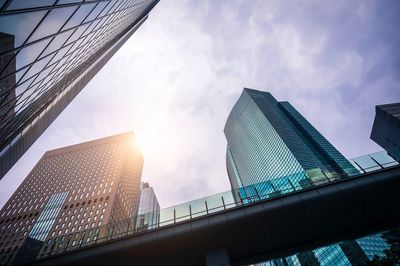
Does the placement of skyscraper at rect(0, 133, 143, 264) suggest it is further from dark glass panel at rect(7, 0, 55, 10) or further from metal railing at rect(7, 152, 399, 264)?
dark glass panel at rect(7, 0, 55, 10)

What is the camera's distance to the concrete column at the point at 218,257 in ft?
52.7

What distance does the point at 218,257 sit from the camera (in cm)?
1636

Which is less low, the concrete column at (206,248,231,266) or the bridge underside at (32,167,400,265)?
the bridge underside at (32,167,400,265)

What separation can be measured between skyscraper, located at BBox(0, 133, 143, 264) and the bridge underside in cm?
6274

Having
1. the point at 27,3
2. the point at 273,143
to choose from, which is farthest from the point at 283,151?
the point at 27,3

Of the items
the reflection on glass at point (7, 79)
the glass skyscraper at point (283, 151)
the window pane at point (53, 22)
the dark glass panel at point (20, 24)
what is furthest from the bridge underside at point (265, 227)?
the glass skyscraper at point (283, 151)

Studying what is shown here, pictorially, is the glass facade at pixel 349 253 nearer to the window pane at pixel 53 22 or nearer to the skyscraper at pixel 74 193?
the skyscraper at pixel 74 193

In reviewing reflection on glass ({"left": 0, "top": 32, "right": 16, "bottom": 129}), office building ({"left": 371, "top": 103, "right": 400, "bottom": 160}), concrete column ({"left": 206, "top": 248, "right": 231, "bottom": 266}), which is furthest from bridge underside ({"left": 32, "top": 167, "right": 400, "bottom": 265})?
office building ({"left": 371, "top": 103, "right": 400, "bottom": 160})

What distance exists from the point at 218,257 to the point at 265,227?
4103mm

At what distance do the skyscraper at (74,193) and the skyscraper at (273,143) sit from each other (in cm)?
6976

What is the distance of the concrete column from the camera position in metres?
16.1

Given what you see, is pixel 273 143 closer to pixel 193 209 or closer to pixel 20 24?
pixel 193 209

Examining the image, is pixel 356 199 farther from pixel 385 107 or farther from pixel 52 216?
pixel 385 107

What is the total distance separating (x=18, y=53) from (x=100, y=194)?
98702 mm
